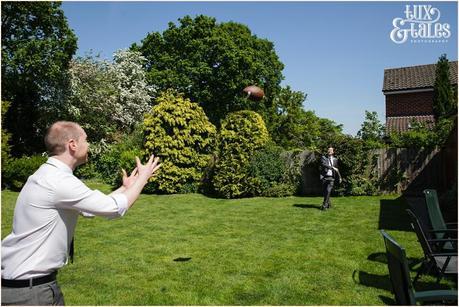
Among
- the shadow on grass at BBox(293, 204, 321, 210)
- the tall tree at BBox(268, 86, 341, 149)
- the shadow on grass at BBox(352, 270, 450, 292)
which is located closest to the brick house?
the tall tree at BBox(268, 86, 341, 149)

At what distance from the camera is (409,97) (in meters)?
29.6

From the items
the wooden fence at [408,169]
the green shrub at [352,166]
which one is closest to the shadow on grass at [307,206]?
the green shrub at [352,166]

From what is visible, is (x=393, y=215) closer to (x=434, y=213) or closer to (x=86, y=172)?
(x=434, y=213)

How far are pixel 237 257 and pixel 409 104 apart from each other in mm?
25361

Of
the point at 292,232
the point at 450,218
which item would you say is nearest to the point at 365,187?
the point at 450,218

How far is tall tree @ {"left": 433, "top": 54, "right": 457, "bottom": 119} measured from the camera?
1021 inches

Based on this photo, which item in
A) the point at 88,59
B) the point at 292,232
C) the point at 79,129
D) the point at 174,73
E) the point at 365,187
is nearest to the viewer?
the point at 79,129

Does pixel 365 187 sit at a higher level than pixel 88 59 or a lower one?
lower

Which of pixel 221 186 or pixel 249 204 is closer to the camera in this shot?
pixel 249 204

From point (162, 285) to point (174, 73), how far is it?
3199 cm

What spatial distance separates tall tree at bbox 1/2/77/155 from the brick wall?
851 inches

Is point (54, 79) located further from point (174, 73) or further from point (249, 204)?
point (249, 204)

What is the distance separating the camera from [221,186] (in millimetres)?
17281

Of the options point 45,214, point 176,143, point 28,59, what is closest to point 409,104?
point 176,143
